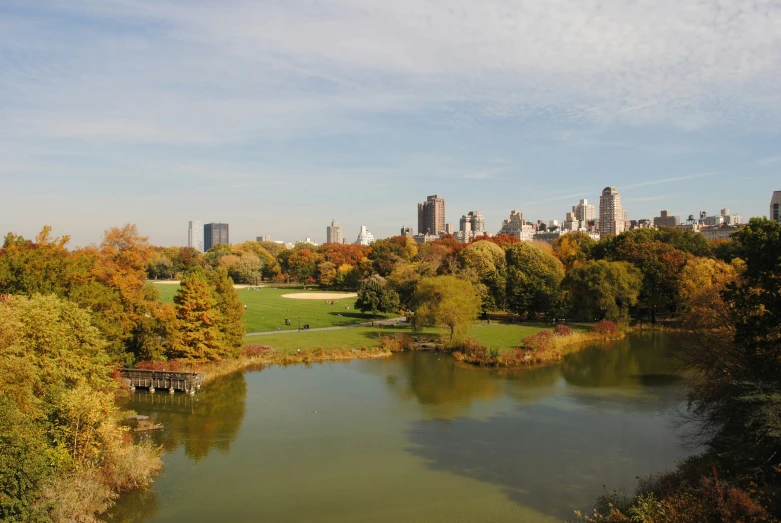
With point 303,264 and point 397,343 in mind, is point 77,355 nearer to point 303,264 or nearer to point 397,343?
point 397,343

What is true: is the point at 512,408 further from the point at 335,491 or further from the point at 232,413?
the point at 232,413

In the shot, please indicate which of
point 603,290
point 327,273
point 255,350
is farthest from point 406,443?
point 327,273

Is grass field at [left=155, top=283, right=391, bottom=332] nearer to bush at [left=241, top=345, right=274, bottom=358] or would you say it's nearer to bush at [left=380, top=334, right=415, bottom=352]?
bush at [left=241, top=345, right=274, bottom=358]

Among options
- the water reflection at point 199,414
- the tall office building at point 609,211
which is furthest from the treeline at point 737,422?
the tall office building at point 609,211

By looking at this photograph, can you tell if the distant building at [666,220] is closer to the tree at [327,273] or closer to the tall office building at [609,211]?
the tall office building at [609,211]

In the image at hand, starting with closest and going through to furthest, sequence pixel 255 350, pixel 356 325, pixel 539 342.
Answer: pixel 255 350 → pixel 539 342 → pixel 356 325
